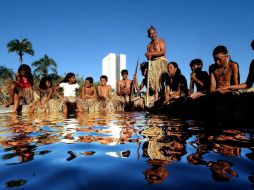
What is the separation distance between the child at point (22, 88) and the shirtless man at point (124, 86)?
3.60 meters

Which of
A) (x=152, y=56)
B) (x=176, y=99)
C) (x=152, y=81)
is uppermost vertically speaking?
(x=152, y=56)

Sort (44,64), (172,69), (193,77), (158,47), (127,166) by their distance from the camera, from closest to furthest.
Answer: (127,166) → (193,77) → (172,69) → (158,47) → (44,64)

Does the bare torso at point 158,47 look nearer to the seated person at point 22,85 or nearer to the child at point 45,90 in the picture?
the child at point 45,90

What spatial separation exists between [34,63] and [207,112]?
4178 cm

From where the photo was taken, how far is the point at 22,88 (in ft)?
28.3

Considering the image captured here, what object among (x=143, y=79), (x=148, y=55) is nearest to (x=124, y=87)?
(x=143, y=79)

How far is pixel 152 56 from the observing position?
26.9 feet

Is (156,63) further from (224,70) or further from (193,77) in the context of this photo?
(224,70)

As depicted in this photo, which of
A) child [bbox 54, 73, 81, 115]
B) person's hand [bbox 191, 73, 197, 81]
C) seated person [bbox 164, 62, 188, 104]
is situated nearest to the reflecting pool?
person's hand [bbox 191, 73, 197, 81]

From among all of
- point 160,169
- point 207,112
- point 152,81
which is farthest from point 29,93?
point 160,169

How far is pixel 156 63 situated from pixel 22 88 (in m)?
4.83

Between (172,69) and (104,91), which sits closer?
(172,69)

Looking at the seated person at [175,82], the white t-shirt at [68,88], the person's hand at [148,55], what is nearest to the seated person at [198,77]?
the seated person at [175,82]

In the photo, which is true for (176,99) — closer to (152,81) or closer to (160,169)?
(152,81)
